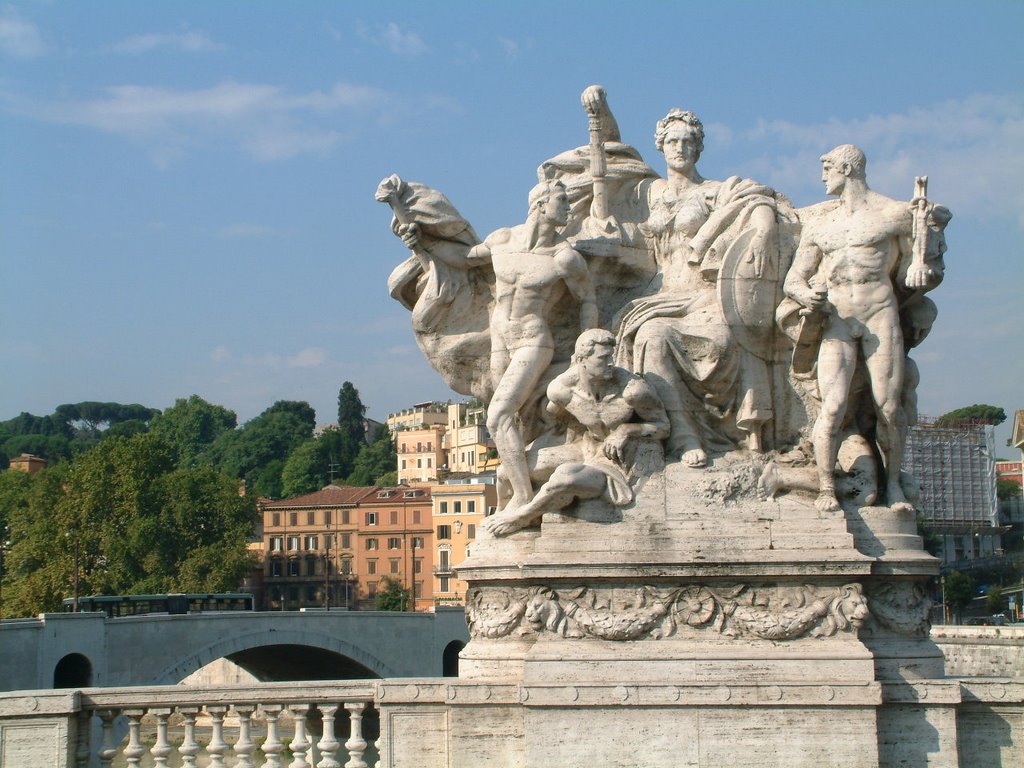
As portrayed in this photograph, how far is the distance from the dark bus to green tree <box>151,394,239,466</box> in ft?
220

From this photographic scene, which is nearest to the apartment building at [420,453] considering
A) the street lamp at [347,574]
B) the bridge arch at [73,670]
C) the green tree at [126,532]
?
the street lamp at [347,574]

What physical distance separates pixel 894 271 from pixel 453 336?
3.71m

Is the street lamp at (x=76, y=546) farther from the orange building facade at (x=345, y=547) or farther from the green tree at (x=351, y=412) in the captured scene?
the green tree at (x=351, y=412)

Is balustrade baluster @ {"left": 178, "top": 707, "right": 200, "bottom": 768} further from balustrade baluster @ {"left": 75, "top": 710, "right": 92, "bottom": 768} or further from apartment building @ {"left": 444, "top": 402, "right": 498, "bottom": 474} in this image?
apartment building @ {"left": 444, "top": 402, "right": 498, "bottom": 474}

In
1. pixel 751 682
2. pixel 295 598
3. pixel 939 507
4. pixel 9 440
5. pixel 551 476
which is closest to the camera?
pixel 751 682

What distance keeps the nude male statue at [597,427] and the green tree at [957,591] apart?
1745 inches

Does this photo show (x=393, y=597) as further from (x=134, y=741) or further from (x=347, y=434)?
(x=134, y=741)

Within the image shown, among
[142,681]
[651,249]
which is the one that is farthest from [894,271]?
[142,681]

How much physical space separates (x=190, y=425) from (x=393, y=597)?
52.7 meters

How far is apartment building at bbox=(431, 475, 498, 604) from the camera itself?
216 ft

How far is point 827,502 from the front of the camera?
434 inches

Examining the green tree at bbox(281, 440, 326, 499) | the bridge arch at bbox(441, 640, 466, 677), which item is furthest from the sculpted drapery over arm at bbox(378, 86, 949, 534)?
the green tree at bbox(281, 440, 326, 499)

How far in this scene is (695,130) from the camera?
12.5 meters

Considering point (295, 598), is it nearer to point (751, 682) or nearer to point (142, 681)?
point (142, 681)
